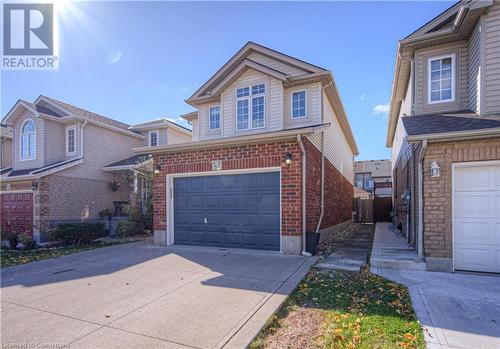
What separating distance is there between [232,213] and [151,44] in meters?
6.69

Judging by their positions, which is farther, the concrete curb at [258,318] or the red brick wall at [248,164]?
the red brick wall at [248,164]

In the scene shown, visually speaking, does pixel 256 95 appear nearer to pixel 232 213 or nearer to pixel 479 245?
pixel 232 213

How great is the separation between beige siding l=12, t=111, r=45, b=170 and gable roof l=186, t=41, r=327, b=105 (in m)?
8.63

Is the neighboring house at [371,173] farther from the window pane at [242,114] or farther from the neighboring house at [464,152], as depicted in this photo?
the neighboring house at [464,152]

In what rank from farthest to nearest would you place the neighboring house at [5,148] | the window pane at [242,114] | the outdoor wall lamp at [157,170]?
1. the neighboring house at [5,148]
2. the window pane at [242,114]
3. the outdoor wall lamp at [157,170]

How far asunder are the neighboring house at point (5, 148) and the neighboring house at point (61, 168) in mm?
3603

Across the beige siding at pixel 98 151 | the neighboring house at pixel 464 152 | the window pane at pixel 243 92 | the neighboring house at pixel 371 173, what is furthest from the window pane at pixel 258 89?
the neighboring house at pixel 371 173

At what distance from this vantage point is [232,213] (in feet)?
29.2

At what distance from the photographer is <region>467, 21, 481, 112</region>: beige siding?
706 cm

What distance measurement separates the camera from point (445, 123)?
22.5 ft

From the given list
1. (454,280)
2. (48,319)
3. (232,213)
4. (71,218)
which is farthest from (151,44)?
(454,280)

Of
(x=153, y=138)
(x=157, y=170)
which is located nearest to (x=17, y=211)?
(x=153, y=138)

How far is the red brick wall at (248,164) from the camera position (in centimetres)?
793

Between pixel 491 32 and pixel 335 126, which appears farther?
pixel 335 126
